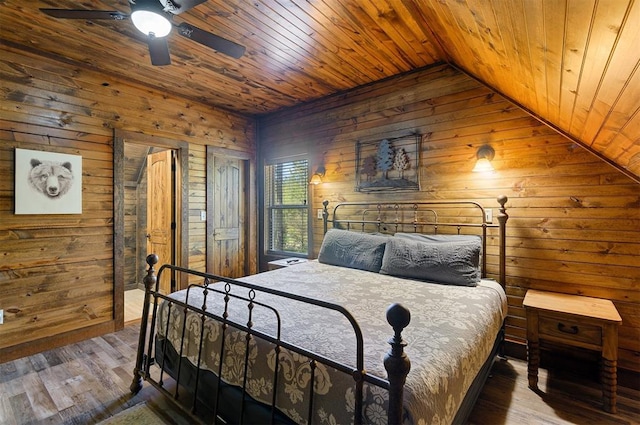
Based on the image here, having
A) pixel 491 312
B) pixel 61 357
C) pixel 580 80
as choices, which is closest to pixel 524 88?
pixel 580 80

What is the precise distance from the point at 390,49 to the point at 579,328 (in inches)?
105

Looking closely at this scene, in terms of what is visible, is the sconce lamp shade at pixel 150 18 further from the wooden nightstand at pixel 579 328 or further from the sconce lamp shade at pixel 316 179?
the wooden nightstand at pixel 579 328

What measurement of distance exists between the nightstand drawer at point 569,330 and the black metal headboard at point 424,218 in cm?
58

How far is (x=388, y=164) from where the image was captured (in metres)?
3.46

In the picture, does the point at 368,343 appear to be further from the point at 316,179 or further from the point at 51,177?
the point at 51,177

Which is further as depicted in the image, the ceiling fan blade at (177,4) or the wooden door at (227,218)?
the wooden door at (227,218)

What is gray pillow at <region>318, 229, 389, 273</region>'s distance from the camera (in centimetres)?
298

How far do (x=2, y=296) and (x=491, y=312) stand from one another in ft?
12.9

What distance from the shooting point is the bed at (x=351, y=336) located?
1139 millimetres

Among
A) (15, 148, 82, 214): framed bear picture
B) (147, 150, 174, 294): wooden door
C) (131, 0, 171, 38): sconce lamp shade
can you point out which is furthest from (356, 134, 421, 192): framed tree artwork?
(15, 148, 82, 214): framed bear picture

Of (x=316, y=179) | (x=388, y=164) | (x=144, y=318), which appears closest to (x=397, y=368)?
(x=144, y=318)

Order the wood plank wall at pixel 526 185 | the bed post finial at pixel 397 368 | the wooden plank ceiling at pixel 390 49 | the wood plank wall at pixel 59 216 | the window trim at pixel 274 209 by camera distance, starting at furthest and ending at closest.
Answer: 1. the window trim at pixel 274 209
2. the wood plank wall at pixel 59 216
3. the wood plank wall at pixel 526 185
4. the wooden plank ceiling at pixel 390 49
5. the bed post finial at pixel 397 368

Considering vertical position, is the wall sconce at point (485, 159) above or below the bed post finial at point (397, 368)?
above

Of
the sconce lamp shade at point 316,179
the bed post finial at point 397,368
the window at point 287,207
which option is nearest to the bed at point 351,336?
the bed post finial at point 397,368
